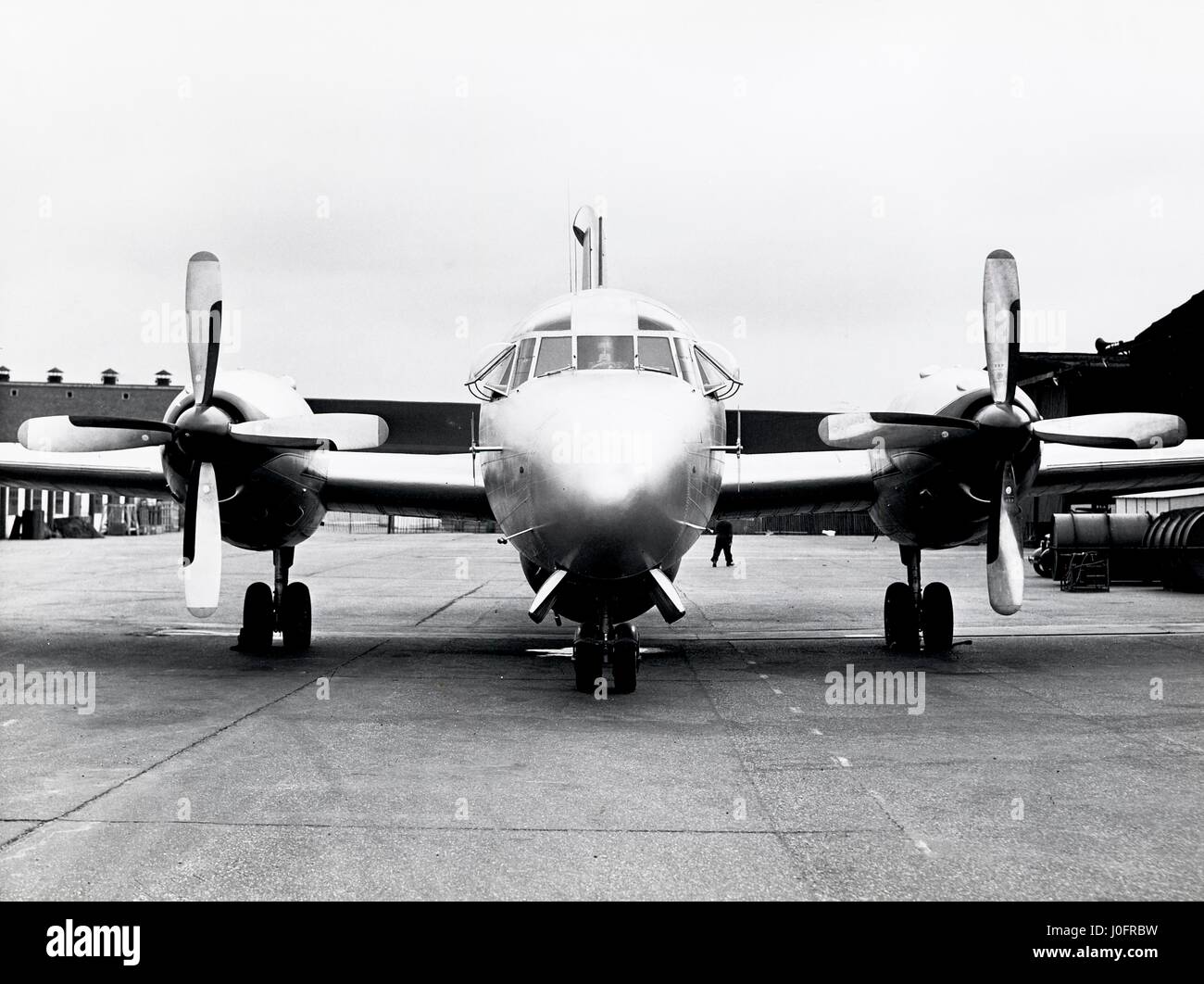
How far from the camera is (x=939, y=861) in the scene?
4762 mm

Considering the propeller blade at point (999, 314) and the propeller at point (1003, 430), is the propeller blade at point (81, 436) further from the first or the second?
the propeller blade at point (999, 314)

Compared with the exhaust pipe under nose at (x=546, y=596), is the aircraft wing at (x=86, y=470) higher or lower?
higher

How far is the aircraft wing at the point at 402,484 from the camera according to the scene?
12.6 metres

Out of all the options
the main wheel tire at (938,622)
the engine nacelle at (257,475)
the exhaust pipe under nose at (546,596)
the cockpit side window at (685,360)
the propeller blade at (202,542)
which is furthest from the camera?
the main wheel tire at (938,622)

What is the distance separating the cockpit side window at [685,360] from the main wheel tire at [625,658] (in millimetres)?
2335

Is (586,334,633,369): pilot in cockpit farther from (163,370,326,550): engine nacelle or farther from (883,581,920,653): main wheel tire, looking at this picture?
(883,581,920,653): main wheel tire

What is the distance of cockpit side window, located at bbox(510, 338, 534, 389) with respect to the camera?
9750mm

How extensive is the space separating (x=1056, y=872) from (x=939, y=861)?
48 centimetres

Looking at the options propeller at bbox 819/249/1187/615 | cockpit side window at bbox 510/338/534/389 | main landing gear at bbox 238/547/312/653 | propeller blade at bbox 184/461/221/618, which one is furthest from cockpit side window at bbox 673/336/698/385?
main landing gear at bbox 238/547/312/653

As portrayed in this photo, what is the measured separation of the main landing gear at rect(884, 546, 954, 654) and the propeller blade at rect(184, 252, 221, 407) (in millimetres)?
8260

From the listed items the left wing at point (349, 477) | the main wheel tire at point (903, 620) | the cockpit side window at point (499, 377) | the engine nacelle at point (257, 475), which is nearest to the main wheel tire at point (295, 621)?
the engine nacelle at point (257, 475)
